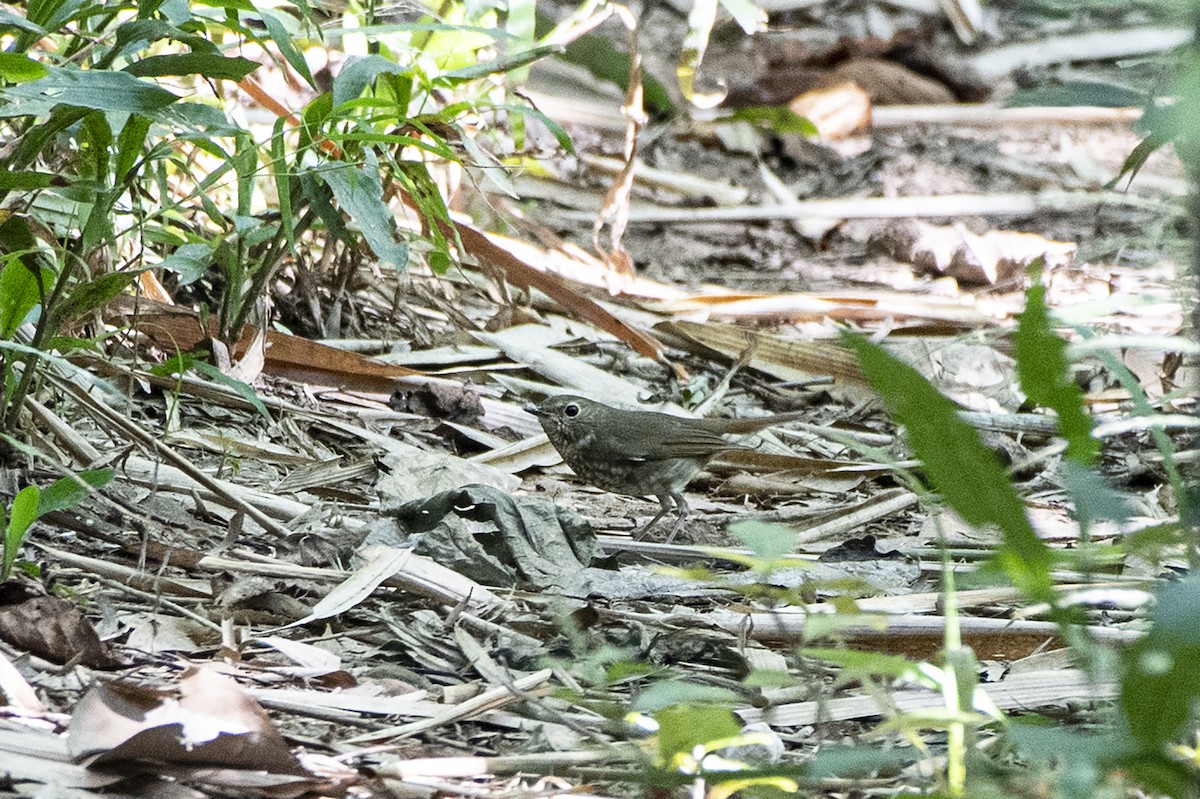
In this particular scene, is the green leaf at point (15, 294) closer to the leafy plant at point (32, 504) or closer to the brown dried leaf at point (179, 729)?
the leafy plant at point (32, 504)

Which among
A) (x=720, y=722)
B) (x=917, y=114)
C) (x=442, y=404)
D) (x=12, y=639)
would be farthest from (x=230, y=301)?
(x=917, y=114)

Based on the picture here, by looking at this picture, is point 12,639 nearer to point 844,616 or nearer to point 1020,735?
point 844,616

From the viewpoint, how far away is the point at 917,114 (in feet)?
30.0

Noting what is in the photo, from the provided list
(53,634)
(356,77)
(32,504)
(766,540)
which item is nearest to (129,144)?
(356,77)

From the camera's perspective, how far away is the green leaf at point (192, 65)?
276cm

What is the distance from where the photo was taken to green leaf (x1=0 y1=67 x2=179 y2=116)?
2.50 meters

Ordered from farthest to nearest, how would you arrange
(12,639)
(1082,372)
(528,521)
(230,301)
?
(1082,372) → (230,301) → (528,521) → (12,639)

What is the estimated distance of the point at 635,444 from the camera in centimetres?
429

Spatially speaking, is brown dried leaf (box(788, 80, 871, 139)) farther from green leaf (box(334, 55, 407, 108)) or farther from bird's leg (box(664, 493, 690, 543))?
green leaf (box(334, 55, 407, 108))

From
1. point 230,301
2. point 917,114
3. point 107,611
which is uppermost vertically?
point 917,114

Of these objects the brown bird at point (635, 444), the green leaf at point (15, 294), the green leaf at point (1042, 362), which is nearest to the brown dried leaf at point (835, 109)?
the brown bird at point (635, 444)

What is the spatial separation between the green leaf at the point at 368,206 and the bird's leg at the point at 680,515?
1260mm

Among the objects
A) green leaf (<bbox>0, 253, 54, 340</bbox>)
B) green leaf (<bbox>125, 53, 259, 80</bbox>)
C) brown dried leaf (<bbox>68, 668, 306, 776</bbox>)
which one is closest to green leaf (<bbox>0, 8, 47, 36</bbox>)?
green leaf (<bbox>125, 53, 259, 80</bbox>)

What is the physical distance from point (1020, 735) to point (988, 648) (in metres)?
1.31
